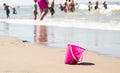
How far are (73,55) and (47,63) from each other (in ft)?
1.36

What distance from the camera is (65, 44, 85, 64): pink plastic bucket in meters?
5.11

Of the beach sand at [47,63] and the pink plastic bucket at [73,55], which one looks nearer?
the beach sand at [47,63]

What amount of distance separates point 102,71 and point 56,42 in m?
3.66

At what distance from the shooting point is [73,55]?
17.1 feet

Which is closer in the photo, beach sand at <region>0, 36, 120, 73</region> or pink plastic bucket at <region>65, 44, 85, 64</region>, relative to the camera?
beach sand at <region>0, 36, 120, 73</region>

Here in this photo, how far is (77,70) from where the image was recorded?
4.63m

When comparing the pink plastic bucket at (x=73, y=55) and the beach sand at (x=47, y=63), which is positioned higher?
the pink plastic bucket at (x=73, y=55)

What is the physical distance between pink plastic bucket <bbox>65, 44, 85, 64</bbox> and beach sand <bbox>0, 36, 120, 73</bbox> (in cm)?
8

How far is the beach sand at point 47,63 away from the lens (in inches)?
181

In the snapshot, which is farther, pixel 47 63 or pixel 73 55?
pixel 73 55

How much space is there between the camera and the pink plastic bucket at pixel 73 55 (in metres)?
5.11

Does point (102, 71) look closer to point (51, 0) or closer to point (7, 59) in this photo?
point (7, 59)

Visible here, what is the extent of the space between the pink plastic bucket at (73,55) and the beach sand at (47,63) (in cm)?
8

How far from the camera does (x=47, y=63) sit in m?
5.06
